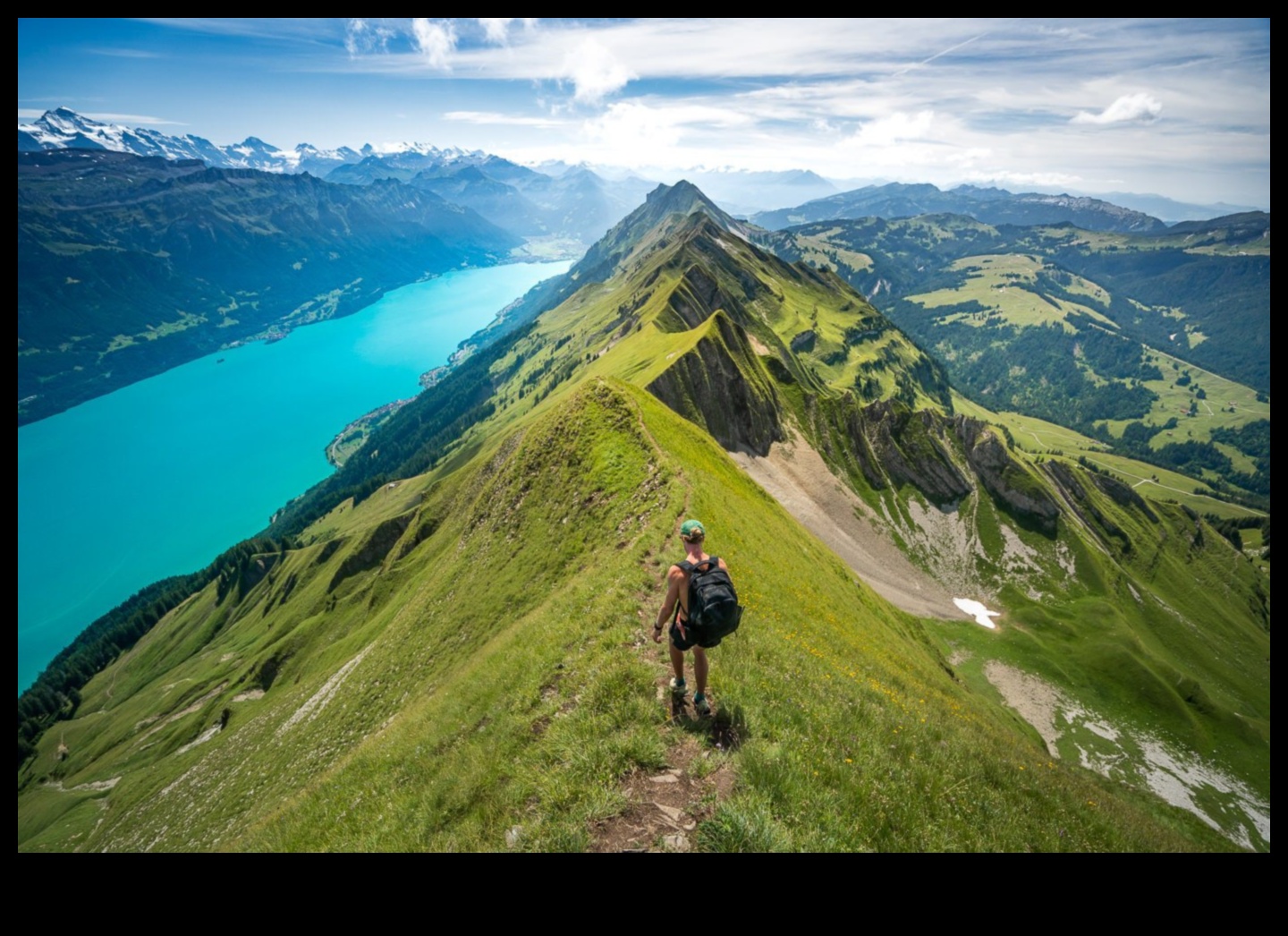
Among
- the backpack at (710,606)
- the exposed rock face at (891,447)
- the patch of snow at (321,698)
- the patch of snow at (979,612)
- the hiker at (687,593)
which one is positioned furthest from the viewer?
the exposed rock face at (891,447)

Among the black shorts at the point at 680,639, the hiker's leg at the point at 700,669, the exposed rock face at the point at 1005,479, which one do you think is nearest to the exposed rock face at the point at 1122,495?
the exposed rock face at the point at 1005,479

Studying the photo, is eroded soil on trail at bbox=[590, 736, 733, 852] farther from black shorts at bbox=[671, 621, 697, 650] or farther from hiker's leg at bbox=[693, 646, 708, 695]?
black shorts at bbox=[671, 621, 697, 650]

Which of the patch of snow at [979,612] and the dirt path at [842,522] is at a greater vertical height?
the dirt path at [842,522]

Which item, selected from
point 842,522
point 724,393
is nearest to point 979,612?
point 842,522

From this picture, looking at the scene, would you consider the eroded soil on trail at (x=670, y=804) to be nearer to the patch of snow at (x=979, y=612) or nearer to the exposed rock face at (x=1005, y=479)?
the patch of snow at (x=979, y=612)

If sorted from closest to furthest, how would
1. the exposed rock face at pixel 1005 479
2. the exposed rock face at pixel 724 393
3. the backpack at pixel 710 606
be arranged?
1. the backpack at pixel 710 606
2. the exposed rock face at pixel 724 393
3. the exposed rock face at pixel 1005 479

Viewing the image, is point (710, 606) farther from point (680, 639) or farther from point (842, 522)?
point (842, 522)

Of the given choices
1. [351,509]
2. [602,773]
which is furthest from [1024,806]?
[351,509]
